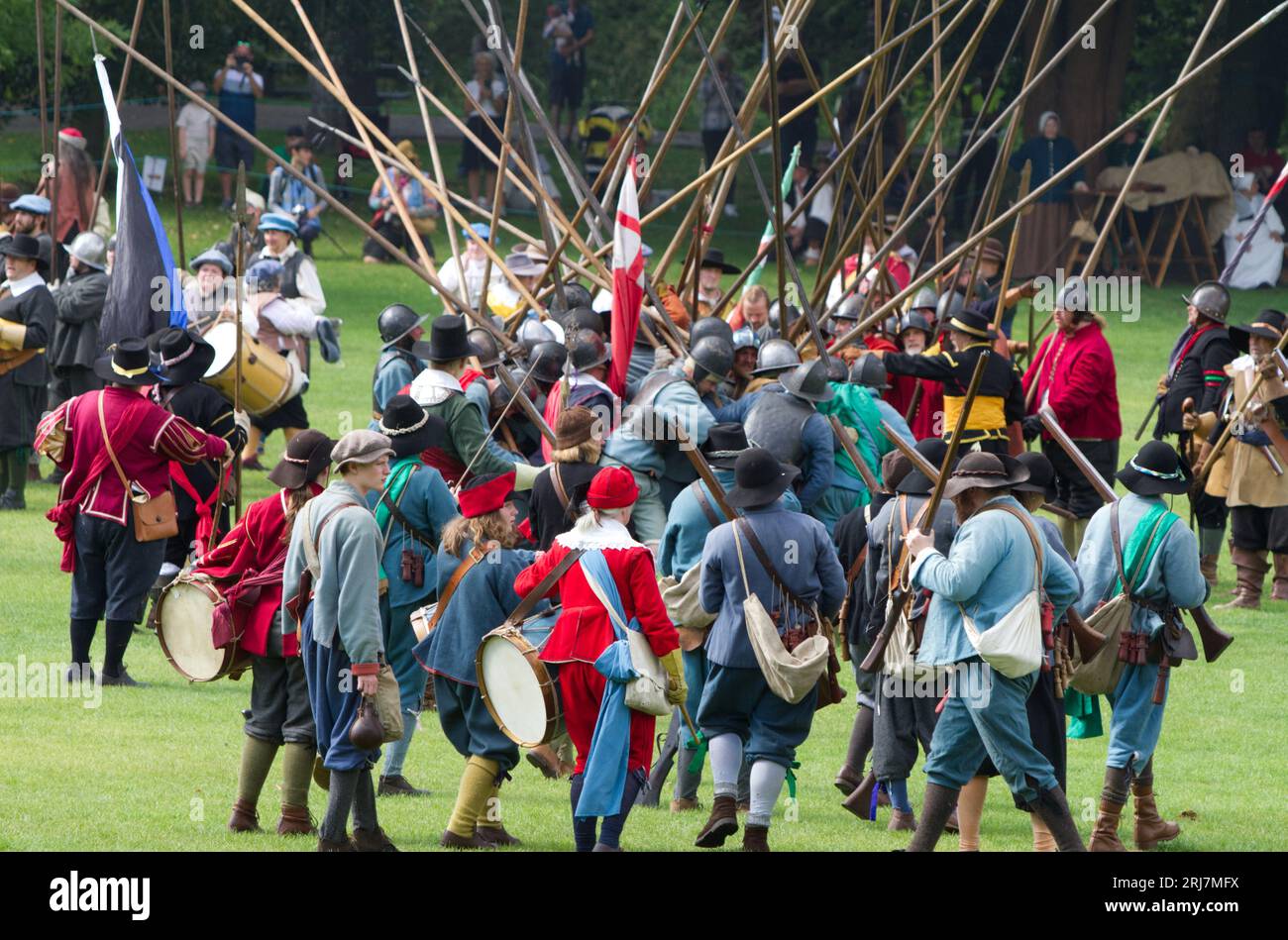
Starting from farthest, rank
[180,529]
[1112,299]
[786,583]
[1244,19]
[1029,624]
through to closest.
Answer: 1. [1244,19]
2. [1112,299]
3. [180,529]
4. [786,583]
5. [1029,624]

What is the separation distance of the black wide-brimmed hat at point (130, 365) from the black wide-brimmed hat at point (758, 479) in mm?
3562

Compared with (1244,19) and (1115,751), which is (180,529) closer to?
(1115,751)

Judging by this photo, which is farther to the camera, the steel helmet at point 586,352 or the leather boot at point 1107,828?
the steel helmet at point 586,352

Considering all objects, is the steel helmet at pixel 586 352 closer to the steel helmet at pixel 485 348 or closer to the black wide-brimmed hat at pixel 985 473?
the steel helmet at pixel 485 348

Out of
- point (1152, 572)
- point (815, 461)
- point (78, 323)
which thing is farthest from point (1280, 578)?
point (78, 323)

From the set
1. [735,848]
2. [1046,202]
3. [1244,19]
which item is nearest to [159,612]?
[735,848]

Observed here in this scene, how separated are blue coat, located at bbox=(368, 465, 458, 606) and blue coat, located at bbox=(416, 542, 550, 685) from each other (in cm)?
55

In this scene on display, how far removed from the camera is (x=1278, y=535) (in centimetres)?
1377

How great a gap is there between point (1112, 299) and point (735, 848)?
18799 millimetres

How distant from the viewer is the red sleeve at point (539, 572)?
812 centimetres

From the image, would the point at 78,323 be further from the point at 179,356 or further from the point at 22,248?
the point at 179,356

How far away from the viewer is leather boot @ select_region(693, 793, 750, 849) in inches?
331

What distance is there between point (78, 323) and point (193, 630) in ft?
21.7

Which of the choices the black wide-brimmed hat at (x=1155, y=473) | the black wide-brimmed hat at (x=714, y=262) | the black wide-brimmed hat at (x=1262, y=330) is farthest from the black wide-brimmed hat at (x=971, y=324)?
the black wide-brimmed hat at (x=1155, y=473)
